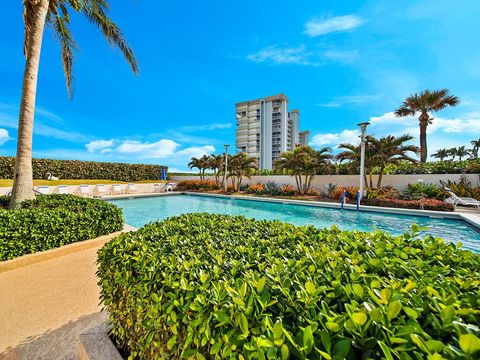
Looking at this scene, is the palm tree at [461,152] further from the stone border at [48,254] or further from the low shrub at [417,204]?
the stone border at [48,254]

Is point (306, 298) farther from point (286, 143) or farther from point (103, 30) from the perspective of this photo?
point (286, 143)

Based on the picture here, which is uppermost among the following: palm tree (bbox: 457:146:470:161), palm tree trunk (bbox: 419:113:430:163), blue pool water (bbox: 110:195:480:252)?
palm tree (bbox: 457:146:470:161)

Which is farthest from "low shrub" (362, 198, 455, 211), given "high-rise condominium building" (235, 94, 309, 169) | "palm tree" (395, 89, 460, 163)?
"high-rise condominium building" (235, 94, 309, 169)

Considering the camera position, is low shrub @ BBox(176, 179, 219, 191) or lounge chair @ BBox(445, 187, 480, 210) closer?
lounge chair @ BBox(445, 187, 480, 210)

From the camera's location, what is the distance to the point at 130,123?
26953 millimetres

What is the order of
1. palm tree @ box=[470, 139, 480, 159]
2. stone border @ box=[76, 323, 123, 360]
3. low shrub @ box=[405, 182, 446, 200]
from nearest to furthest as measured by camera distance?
1. stone border @ box=[76, 323, 123, 360]
2. low shrub @ box=[405, 182, 446, 200]
3. palm tree @ box=[470, 139, 480, 159]

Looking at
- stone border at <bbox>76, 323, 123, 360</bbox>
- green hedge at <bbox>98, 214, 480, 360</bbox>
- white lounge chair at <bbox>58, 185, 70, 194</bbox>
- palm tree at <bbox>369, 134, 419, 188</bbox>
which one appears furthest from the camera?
white lounge chair at <bbox>58, 185, 70, 194</bbox>

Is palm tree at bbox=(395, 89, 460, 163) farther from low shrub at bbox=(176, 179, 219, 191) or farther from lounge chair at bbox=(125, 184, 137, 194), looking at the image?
lounge chair at bbox=(125, 184, 137, 194)

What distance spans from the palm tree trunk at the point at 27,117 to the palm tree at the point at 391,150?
18.0m

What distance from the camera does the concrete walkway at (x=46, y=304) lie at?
7.61 feet

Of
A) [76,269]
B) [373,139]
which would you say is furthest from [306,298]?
[373,139]

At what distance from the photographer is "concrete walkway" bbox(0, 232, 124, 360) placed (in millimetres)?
2320

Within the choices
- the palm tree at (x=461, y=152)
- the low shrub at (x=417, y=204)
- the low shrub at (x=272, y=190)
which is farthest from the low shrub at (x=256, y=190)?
the palm tree at (x=461, y=152)

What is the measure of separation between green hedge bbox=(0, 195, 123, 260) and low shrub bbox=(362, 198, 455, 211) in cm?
1411
